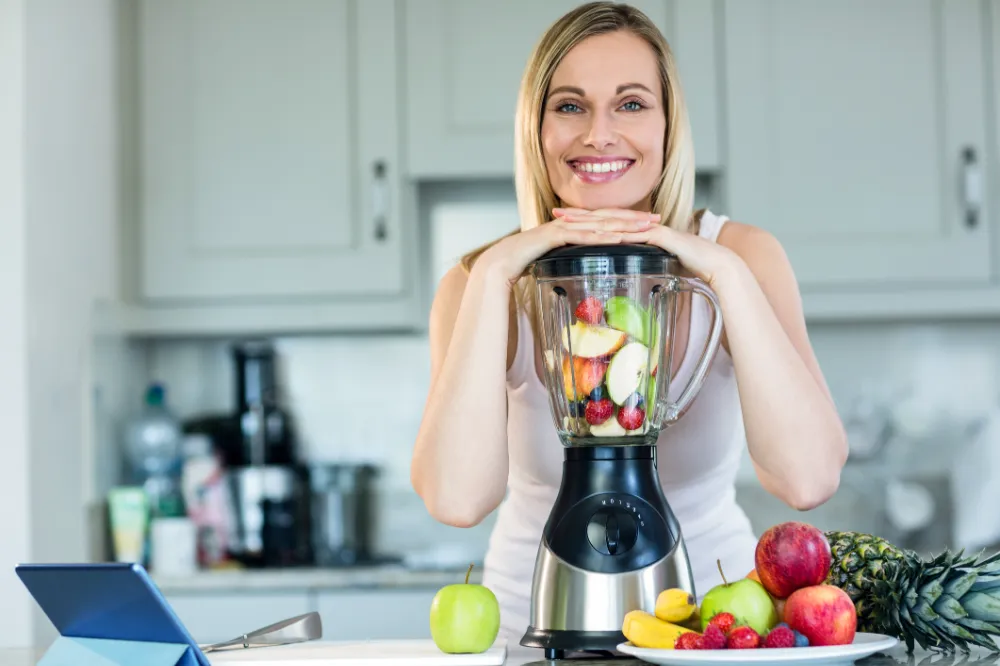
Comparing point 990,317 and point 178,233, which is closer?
point 178,233

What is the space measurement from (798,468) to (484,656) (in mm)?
436

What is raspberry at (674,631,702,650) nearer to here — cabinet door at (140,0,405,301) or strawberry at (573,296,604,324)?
strawberry at (573,296,604,324)

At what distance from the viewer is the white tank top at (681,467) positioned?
1340 millimetres

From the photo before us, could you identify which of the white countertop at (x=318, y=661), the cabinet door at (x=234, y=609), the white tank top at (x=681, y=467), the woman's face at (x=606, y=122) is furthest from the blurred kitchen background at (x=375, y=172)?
the white countertop at (x=318, y=661)

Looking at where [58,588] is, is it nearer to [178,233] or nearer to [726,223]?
[726,223]

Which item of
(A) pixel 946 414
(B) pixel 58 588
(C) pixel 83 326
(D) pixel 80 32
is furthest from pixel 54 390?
(A) pixel 946 414

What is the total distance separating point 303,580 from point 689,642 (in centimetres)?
158

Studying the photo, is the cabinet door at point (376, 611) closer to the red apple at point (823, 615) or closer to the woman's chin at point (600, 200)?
the woman's chin at point (600, 200)

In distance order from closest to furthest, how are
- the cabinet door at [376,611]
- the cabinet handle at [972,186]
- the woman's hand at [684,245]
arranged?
the woman's hand at [684,245]
the cabinet door at [376,611]
the cabinet handle at [972,186]

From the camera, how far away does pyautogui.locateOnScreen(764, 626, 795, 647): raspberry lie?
2.66ft

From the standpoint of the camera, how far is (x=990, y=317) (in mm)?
2703

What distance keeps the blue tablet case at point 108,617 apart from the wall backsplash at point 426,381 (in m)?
1.83

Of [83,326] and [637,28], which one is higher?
[637,28]

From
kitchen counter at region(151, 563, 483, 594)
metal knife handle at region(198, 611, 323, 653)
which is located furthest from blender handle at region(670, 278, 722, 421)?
kitchen counter at region(151, 563, 483, 594)
